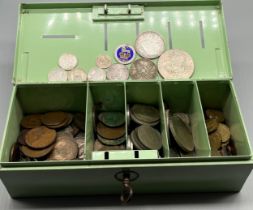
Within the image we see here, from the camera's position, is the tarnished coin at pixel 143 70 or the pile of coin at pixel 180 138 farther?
the tarnished coin at pixel 143 70

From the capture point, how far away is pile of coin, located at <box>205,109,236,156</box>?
1844 mm

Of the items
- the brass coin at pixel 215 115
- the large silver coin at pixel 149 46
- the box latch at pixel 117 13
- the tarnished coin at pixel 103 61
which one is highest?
the box latch at pixel 117 13

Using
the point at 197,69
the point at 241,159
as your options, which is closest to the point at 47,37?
the point at 197,69

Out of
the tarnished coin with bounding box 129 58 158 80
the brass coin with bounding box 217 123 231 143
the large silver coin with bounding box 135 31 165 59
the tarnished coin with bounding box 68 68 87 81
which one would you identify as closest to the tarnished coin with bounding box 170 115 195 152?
the brass coin with bounding box 217 123 231 143

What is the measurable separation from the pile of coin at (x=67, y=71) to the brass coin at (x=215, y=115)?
623mm

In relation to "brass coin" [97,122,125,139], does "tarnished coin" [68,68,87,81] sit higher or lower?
higher

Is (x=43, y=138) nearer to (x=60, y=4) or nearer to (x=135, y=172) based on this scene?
(x=135, y=172)

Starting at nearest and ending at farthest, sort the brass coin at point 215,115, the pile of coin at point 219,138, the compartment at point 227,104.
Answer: the compartment at point 227,104 < the pile of coin at point 219,138 < the brass coin at point 215,115

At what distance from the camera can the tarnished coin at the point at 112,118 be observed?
193cm

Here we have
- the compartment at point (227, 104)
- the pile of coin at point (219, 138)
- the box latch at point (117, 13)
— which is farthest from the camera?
the box latch at point (117, 13)

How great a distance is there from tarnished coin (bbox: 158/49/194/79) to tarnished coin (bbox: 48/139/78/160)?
0.56 meters

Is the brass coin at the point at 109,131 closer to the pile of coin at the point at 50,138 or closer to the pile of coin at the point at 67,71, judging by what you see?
the pile of coin at the point at 50,138

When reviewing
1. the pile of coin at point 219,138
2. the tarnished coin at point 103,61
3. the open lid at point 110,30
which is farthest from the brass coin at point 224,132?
the tarnished coin at point 103,61

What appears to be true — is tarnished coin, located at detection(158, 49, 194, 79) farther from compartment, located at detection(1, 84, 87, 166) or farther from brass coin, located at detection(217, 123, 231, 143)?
compartment, located at detection(1, 84, 87, 166)
